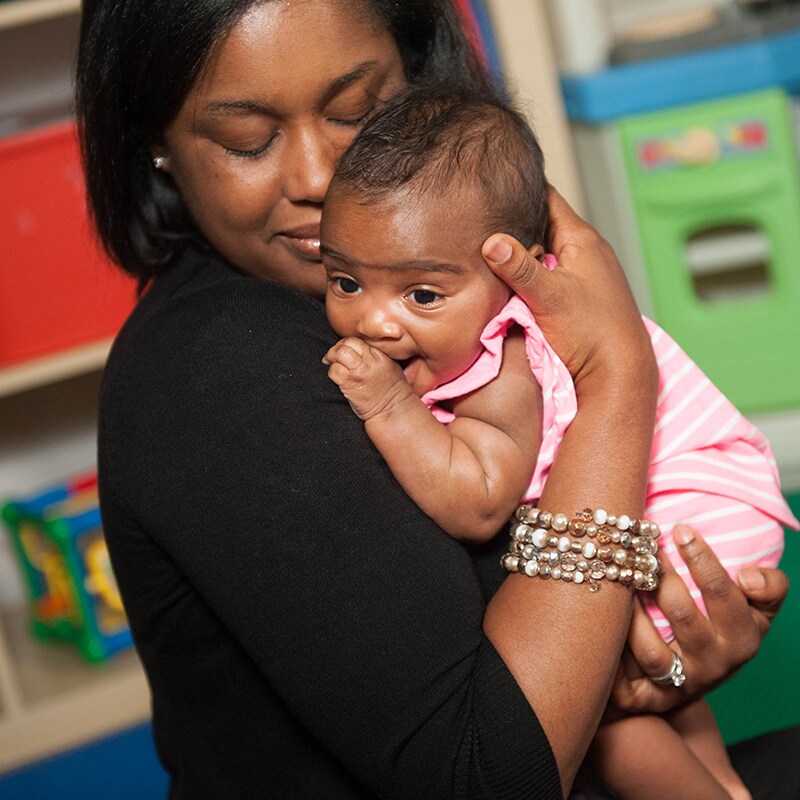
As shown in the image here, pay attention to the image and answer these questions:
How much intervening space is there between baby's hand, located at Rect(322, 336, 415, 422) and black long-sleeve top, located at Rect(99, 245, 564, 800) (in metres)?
0.01

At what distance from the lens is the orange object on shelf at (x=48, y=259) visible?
241cm

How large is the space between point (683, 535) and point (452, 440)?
0.80 ft

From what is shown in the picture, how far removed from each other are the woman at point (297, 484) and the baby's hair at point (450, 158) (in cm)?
4

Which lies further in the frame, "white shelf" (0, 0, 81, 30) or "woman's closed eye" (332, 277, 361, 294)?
"white shelf" (0, 0, 81, 30)

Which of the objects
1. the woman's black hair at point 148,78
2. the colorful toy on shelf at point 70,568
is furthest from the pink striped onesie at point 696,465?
the colorful toy on shelf at point 70,568

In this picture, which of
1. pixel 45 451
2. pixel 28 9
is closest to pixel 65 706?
pixel 45 451

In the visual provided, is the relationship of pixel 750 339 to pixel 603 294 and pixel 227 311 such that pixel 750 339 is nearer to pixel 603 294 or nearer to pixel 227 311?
pixel 603 294

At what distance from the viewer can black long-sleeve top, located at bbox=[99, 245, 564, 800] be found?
926mm

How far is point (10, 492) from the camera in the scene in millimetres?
2912

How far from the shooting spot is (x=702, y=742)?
124 cm

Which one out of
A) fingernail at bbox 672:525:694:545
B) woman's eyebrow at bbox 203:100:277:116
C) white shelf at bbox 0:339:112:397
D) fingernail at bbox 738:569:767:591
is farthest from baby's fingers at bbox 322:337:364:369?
white shelf at bbox 0:339:112:397

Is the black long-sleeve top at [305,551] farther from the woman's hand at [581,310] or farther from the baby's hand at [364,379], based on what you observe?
the woman's hand at [581,310]

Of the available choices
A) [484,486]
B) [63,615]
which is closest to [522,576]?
[484,486]

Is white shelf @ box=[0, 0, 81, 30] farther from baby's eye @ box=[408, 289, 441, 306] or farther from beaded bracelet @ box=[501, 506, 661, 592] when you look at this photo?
beaded bracelet @ box=[501, 506, 661, 592]
